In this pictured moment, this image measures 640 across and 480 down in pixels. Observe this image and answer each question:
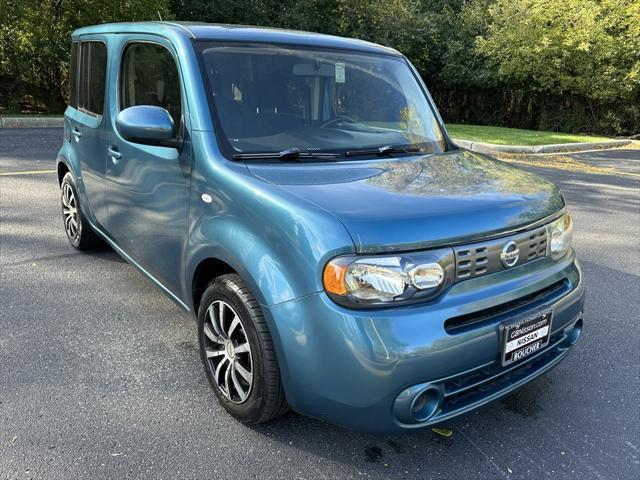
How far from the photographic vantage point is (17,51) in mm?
13883

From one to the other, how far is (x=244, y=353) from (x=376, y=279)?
0.81 metres

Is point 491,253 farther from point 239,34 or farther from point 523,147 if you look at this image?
point 523,147

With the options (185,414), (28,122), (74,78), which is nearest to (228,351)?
(185,414)

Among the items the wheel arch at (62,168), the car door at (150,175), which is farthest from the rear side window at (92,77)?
the wheel arch at (62,168)

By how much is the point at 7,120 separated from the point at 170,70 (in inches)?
469

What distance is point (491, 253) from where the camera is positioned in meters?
2.19

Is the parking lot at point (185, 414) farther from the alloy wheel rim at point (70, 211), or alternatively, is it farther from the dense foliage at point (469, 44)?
the dense foliage at point (469, 44)

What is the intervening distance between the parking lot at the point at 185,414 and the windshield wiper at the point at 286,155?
1261 mm

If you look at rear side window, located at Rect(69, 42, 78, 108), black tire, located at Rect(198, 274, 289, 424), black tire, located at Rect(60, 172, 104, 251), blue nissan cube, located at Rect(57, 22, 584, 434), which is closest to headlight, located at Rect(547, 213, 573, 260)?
blue nissan cube, located at Rect(57, 22, 584, 434)

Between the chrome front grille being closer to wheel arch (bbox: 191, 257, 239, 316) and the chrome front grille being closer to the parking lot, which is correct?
the parking lot

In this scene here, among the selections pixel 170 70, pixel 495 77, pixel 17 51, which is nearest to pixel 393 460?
pixel 170 70

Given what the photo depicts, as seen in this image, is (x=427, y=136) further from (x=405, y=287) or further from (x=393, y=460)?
(x=393, y=460)

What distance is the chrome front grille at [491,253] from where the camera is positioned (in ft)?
6.91

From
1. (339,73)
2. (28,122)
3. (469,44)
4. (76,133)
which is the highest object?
(469,44)
